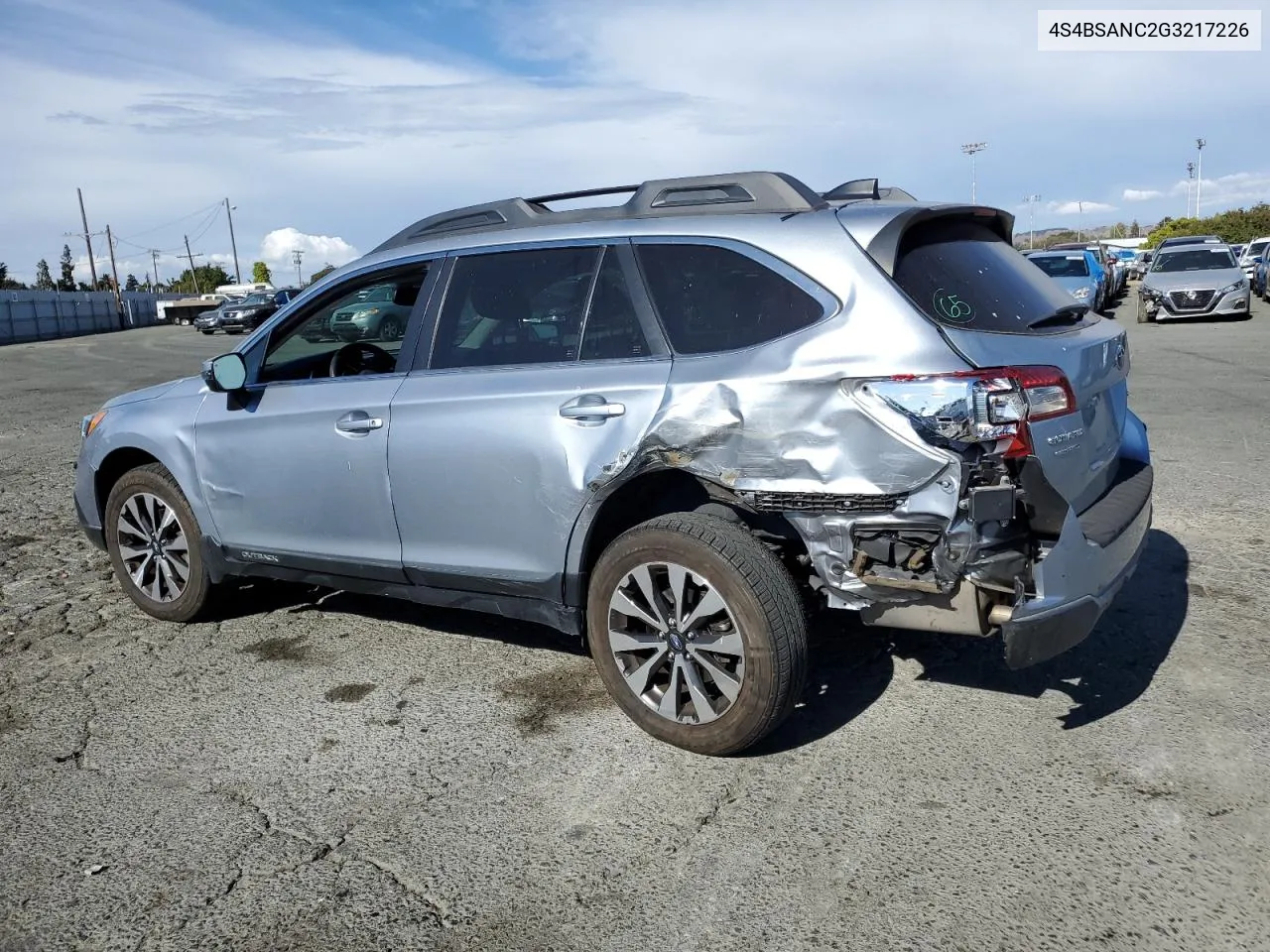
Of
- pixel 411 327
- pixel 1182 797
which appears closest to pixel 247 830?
pixel 411 327

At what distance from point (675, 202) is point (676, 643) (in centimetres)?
162

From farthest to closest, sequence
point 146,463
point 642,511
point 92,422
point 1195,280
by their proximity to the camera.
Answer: point 1195,280 < point 92,422 < point 146,463 < point 642,511

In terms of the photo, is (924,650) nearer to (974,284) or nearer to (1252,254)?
(974,284)

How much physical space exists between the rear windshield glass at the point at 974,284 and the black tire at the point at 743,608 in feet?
3.17

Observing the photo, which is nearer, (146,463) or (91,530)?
(146,463)

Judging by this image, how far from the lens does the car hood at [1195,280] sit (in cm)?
2136

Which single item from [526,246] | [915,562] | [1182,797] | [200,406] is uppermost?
[526,246]

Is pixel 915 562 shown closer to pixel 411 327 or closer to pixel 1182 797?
pixel 1182 797

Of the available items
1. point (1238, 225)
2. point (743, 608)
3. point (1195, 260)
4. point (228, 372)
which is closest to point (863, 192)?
point (743, 608)

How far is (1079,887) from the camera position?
2.82 meters

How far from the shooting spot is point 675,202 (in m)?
3.95

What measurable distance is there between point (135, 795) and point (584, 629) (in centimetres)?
167

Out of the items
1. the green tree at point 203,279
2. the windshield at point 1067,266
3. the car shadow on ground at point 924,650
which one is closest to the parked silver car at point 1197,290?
the windshield at point 1067,266

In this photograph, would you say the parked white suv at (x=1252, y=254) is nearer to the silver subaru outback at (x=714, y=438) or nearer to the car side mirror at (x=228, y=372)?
the silver subaru outback at (x=714, y=438)
